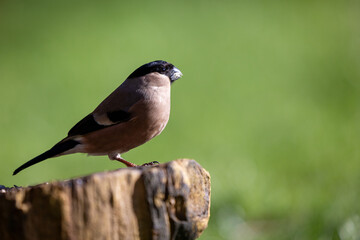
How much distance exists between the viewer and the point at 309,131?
20.9 ft

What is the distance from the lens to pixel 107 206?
1.92m

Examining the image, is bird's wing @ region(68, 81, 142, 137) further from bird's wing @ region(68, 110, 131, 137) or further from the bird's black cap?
the bird's black cap

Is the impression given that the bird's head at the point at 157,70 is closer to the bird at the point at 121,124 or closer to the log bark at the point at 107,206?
the bird at the point at 121,124

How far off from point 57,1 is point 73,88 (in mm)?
3622

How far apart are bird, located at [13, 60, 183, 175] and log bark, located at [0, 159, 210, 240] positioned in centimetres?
78

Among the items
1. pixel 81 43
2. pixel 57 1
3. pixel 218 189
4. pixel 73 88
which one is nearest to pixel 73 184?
pixel 218 189

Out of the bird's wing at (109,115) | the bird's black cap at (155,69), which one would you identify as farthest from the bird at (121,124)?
the bird's black cap at (155,69)

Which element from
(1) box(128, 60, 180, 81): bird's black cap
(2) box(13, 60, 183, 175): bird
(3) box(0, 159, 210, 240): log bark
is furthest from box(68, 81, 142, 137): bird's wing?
(3) box(0, 159, 210, 240): log bark

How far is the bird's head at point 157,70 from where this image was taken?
10.1ft


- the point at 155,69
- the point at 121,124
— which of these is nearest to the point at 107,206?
the point at 121,124

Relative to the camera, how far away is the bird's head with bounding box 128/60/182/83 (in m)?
3.07

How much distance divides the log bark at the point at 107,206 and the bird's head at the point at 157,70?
1125 mm

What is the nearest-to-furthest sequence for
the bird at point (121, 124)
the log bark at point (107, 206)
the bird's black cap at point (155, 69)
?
the log bark at point (107, 206), the bird at point (121, 124), the bird's black cap at point (155, 69)

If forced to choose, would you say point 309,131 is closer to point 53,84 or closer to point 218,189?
point 218,189
